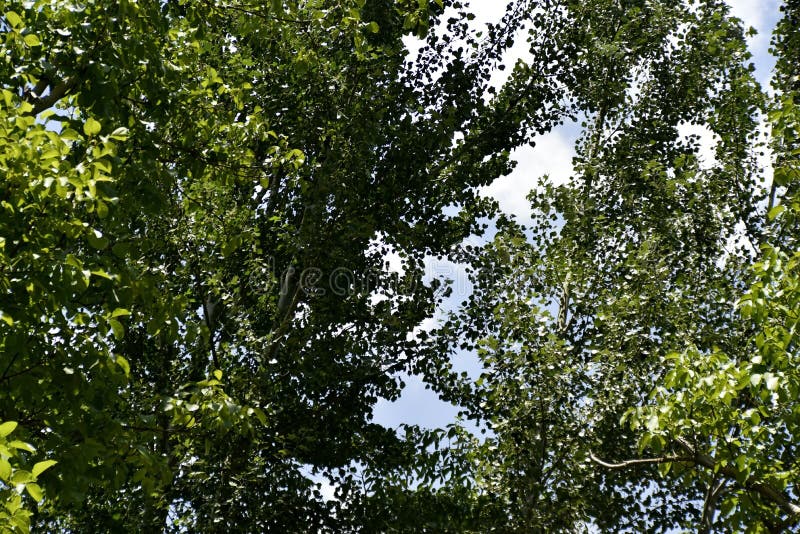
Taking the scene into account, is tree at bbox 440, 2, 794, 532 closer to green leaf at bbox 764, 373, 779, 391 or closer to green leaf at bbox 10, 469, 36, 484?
green leaf at bbox 764, 373, 779, 391

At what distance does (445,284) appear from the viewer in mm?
12711

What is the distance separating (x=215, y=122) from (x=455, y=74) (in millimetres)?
6974

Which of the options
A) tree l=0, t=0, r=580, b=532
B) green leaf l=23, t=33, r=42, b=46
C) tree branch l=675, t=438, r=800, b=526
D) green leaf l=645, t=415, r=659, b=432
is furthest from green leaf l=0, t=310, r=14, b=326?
tree branch l=675, t=438, r=800, b=526

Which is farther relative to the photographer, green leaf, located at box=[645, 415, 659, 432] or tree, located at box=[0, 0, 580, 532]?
green leaf, located at box=[645, 415, 659, 432]

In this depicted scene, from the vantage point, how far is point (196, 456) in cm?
1041

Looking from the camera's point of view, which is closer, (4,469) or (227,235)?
(4,469)

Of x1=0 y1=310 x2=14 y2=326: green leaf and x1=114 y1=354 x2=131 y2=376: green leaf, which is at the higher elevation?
x1=114 y1=354 x2=131 y2=376: green leaf

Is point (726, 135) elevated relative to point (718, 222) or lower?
elevated

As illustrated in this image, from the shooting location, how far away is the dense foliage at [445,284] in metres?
7.45

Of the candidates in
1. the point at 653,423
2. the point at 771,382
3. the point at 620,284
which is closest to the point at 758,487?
the point at 653,423

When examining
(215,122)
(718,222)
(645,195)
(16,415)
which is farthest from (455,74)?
(16,415)

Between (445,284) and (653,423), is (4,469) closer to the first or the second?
(653,423)

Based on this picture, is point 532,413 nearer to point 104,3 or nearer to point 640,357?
point 640,357

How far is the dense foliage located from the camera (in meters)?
7.45
